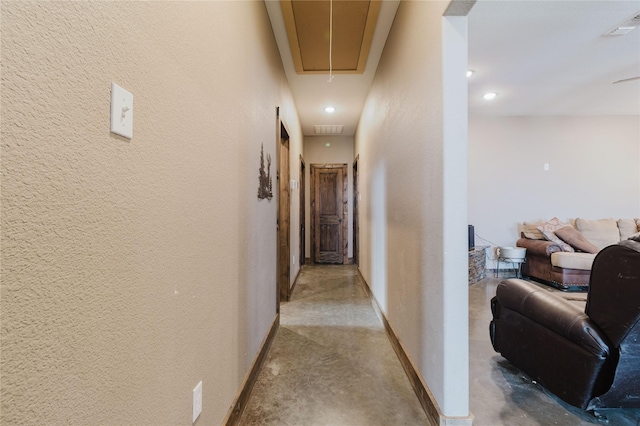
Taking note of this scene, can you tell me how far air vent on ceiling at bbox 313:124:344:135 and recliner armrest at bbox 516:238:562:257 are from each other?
3.74m

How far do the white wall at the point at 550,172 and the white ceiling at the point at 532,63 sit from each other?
0.97 feet

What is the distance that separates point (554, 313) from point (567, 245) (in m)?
3.61

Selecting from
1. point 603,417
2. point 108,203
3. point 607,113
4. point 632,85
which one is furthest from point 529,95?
point 108,203

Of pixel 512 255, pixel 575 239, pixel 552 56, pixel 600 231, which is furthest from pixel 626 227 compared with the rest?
pixel 552 56

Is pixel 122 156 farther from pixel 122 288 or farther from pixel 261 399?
pixel 261 399

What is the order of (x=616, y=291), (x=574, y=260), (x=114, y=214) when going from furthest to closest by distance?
(x=574, y=260) < (x=616, y=291) < (x=114, y=214)

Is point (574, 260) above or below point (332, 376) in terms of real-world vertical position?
above

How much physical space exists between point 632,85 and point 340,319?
5004mm

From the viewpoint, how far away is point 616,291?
1317 mm

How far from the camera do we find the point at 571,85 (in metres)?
3.85

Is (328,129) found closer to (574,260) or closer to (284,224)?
(284,224)

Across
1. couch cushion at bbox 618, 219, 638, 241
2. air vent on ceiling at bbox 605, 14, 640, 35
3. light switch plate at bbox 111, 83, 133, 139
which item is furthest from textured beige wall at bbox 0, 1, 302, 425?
couch cushion at bbox 618, 219, 638, 241

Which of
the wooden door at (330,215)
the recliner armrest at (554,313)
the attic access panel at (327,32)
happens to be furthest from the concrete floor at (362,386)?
the wooden door at (330,215)

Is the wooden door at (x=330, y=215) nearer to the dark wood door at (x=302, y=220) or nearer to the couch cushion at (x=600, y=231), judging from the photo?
the dark wood door at (x=302, y=220)
